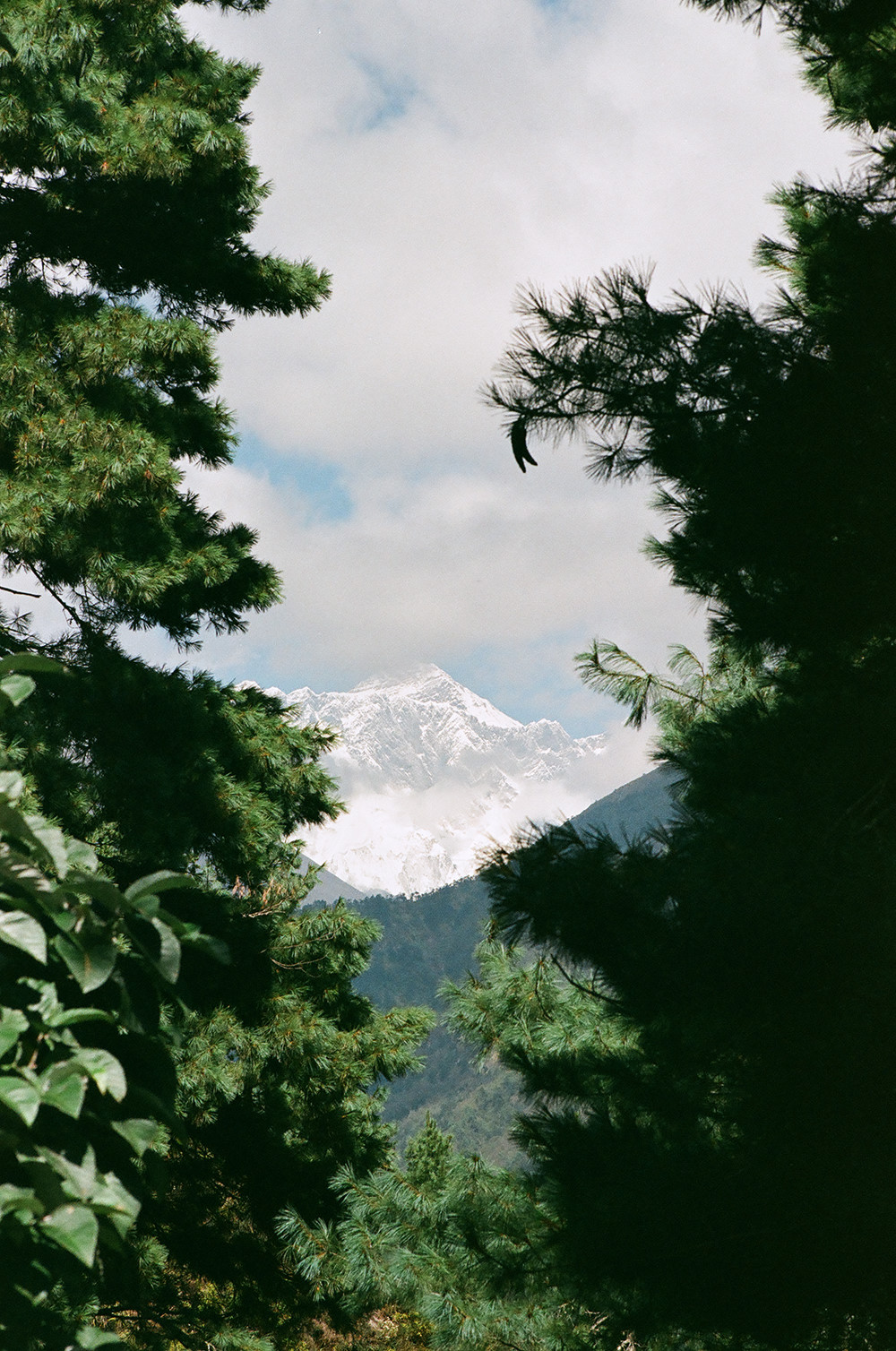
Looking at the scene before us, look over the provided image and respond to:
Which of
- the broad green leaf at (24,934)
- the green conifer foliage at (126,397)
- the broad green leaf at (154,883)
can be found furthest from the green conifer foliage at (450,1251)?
the broad green leaf at (24,934)

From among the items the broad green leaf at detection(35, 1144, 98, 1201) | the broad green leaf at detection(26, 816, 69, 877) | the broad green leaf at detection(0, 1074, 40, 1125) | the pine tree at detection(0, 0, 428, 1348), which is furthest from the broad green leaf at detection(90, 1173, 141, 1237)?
the pine tree at detection(0, 0, 428, 1348)

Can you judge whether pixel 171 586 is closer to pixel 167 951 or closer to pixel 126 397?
pixel 126 397

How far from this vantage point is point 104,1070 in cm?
109

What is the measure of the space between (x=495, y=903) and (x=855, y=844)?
3.41 ft

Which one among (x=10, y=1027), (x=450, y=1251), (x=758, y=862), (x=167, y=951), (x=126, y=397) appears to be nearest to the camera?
(x=10, y=1027)

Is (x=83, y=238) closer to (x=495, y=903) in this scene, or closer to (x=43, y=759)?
(x=43, y=759)

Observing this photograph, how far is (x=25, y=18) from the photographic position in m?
5.04

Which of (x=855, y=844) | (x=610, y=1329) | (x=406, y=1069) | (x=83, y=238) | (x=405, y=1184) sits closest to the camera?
(x=855, y=844)

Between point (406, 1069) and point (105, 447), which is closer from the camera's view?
point (105, 447)

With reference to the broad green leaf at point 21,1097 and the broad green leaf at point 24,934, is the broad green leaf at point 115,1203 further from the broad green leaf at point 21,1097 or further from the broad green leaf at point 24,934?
the broad green leaf at point 24,934

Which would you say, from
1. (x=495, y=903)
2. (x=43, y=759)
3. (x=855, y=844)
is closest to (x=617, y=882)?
(x=495, y=903)

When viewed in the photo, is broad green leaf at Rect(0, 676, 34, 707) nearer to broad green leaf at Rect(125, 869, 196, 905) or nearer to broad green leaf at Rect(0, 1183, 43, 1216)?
broad green leaf at Rect(125, 869, 196, 905)

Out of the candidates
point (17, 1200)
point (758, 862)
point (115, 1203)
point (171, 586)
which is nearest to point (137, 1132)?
point (115, 1203)

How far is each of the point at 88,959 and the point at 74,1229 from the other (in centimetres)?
30
